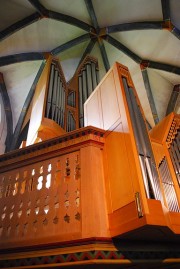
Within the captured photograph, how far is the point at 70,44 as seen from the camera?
991 cm

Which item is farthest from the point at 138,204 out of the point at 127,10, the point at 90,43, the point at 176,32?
the point at 90,43

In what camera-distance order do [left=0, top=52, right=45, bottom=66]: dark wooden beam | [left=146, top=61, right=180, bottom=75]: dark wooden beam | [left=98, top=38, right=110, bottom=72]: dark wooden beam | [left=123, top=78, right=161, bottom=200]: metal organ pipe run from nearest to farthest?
[left=123, top=78, right=161, bottom=200]: metal organ pipe < [left=0, top=52, right=45, bottom=66]: dark wooden beam < [left=146, top=61, right=180, bottom=75]: dark wooden beam < [left=98, top=38, right=110, bottom=72]: dark wooden beam

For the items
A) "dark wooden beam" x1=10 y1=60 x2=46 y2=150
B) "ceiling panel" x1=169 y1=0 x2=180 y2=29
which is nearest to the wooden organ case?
"ceiling panel" x1=169 y1=0 x2=180 y2=29

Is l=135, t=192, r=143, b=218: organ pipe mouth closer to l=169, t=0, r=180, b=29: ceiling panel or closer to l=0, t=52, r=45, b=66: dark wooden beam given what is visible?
l=169, t=0, r=180, b=29: ceiling panel

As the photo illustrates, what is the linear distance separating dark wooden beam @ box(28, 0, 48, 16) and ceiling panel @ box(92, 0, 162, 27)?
162cm

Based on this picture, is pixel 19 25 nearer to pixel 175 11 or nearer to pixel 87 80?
pixel 87 80

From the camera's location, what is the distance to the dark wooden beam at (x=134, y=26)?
8586 mm

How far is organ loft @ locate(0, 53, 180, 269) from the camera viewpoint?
9.48ft

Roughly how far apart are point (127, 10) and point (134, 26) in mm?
551

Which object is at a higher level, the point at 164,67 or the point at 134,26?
the point at 134,26

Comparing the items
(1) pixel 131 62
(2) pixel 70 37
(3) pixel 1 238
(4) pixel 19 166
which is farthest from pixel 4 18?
(3) pixel 1 238

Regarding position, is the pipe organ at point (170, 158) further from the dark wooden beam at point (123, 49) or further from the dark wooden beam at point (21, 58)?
the dark wooden beam at point (21, 58)

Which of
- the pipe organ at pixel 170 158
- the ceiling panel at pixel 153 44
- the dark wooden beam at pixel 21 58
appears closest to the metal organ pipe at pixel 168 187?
the pipe organ at pixel 170 158

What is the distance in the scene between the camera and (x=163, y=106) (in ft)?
34.3
